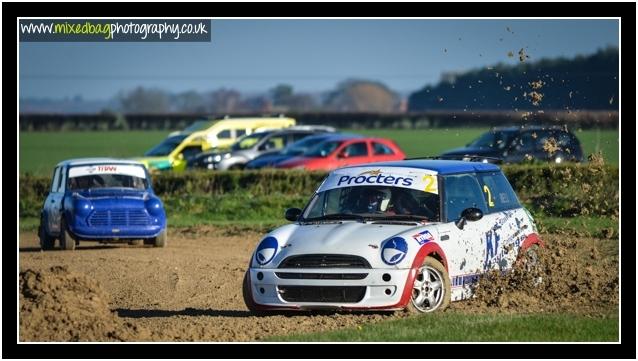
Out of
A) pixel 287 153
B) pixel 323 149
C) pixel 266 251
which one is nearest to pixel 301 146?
pixel 287 153

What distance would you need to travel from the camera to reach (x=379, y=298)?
43.9 feet

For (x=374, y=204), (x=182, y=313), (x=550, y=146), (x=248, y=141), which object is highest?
(x=248, y=141)

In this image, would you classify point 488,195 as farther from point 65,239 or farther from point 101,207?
point 65,239

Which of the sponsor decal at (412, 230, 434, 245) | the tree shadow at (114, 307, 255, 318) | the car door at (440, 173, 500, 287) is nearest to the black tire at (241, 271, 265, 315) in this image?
the tree shadow at (114, 307, 255, 318)

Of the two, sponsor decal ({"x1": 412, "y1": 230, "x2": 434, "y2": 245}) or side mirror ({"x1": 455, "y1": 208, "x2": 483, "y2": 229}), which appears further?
side mirror ({"x1": 455, "y1": 208, "x2": 483, "y2": 229})

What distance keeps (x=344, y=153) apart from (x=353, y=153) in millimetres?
334

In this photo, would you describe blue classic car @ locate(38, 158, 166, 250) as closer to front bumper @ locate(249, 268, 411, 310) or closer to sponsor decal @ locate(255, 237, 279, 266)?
sponsor decal @ locate(255, 237, 279, 266)

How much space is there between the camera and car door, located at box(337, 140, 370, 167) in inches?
1430

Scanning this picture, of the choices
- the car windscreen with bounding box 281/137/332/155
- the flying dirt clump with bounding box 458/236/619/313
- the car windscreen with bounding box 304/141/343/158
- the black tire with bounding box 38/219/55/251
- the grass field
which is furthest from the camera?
the grass field

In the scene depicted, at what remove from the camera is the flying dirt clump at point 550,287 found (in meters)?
14.3

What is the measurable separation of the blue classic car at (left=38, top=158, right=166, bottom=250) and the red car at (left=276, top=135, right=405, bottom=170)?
1167 centimetres

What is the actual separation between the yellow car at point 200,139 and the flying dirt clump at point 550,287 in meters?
25.6

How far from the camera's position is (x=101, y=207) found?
23.2m

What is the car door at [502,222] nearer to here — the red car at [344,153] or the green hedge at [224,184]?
the green hedge at [224,184]
